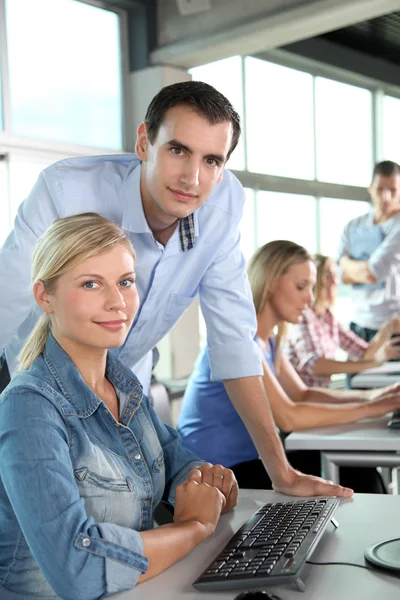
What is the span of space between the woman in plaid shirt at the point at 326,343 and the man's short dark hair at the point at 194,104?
188 cm

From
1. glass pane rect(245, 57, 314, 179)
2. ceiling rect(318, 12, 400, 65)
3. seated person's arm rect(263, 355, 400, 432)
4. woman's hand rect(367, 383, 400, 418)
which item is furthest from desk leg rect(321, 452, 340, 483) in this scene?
ceiling rect(318, 12, 400, 65)

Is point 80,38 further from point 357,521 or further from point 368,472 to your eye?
point 357,521

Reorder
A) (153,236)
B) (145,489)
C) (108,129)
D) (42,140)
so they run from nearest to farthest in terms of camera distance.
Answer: (145,489), (153,236), (42,140), (108,129)

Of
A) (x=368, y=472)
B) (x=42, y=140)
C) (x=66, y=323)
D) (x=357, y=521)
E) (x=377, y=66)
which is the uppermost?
(x=377, y=66)

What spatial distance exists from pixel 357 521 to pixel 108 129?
4459mm

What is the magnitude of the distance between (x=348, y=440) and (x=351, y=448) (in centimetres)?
3

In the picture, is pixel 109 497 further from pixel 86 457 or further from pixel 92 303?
pixel 92 303

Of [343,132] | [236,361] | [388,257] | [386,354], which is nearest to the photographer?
[236,361]

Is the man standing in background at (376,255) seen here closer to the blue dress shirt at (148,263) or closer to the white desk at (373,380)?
the white desk at (373,380)

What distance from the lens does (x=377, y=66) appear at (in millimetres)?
7777

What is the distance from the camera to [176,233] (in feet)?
6.15

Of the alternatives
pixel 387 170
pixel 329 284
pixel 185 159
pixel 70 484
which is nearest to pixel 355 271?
pixel 387 170

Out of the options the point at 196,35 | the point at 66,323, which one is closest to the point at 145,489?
the point at 66,323

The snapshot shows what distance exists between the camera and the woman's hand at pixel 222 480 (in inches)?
57.1
